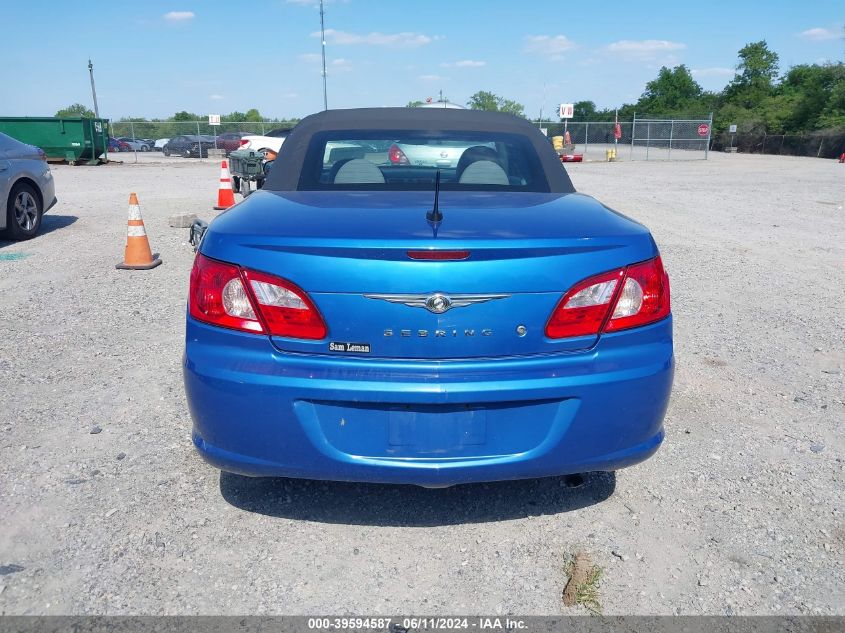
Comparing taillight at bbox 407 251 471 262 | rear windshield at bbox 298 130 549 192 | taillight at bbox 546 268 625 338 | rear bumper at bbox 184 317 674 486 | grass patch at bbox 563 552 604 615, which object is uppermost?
rear windshield at bbox 298 130 549 192

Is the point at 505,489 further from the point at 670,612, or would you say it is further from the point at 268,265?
the point at 268,265

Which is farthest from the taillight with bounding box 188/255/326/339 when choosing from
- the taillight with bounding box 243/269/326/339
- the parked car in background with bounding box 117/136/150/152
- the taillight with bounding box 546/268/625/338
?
the parked car in background with bounding box 117/136/150/152

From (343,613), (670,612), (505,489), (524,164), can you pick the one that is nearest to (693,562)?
(670,612)

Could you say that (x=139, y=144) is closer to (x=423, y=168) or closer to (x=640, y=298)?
(x=423, y=168)

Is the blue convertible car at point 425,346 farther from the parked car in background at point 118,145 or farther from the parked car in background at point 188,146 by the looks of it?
the parked car in background at point 118,145

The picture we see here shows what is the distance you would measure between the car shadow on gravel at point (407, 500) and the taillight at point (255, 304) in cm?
91

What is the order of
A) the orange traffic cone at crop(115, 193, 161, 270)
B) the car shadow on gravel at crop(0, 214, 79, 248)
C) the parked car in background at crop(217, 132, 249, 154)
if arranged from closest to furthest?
the orange traffic cone at crop(115, 193, 161, 270) → the car shadow on gravel at crop(0, 214, 79, 248) → the parked car in background at crop(217, 132, 249, 154)

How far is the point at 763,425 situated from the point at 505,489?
1.64 meters

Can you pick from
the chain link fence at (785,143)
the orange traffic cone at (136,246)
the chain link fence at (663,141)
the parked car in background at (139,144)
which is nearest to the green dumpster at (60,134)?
the orange traffic cone at (136,246)

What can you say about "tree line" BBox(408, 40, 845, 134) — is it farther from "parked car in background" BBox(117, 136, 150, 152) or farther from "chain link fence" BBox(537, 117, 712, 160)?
"parked car in background" BBox(117, 136, 150, 152)

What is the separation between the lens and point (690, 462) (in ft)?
10.8

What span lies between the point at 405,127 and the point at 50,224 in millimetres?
8840

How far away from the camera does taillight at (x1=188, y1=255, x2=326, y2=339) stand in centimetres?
229

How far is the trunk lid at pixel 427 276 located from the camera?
2232 millimetres
